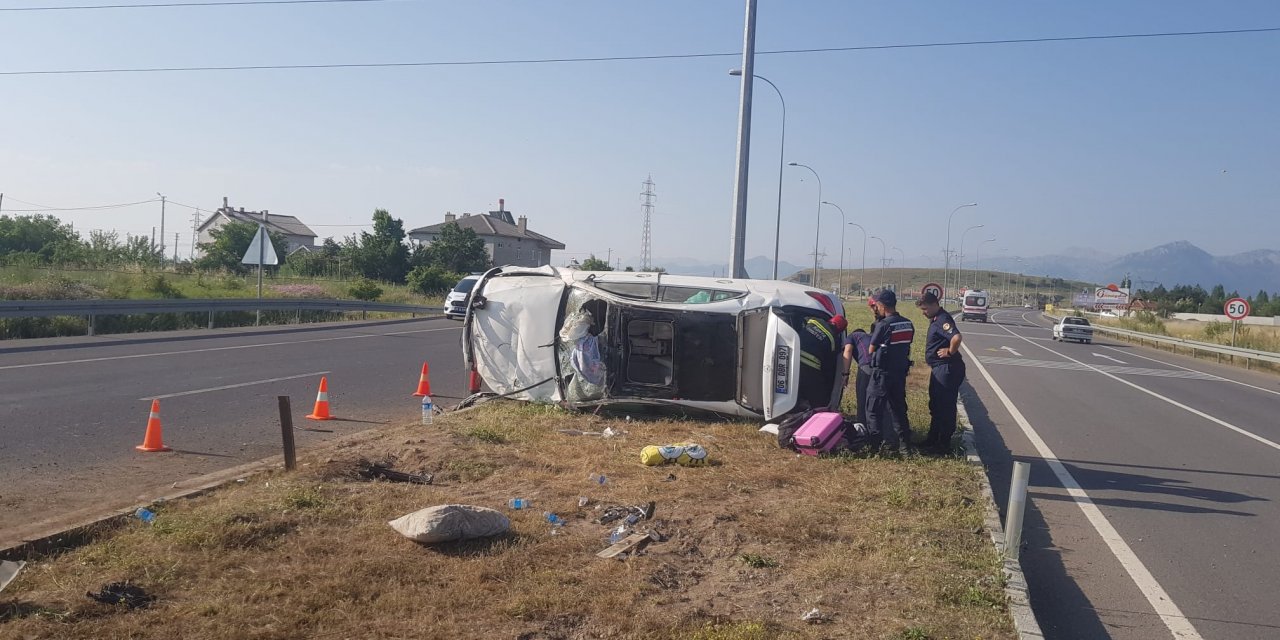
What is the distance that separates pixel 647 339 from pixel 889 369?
2.73 m

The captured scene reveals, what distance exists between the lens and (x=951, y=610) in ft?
15.8

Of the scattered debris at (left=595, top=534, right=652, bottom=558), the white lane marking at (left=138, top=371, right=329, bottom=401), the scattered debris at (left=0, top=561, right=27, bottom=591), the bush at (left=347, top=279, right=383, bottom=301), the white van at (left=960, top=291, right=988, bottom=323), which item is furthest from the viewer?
the white van at (left=960, top=291, right=988, bottom=323)

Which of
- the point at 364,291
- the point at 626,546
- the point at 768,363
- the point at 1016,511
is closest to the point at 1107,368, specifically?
the point at 768,363

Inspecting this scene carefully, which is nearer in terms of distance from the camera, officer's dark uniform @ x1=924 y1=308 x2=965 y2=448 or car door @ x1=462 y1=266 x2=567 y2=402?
officer's dark uniform @ x1=924 y1=308 x2=965 y2=448

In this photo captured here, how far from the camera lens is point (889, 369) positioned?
898 cm

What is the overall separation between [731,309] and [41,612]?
6982 mm

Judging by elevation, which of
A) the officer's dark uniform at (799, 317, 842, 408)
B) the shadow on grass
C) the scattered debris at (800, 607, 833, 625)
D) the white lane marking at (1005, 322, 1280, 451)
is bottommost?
the white lane marking at (1005, 322, 1280, 451)

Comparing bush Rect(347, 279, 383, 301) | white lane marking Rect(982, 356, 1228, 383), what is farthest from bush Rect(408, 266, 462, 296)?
white lane marking Rect(982, 356, 1228, 383)

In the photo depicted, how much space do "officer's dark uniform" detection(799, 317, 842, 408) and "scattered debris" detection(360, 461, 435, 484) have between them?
423cm

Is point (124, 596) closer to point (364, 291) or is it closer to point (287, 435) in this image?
point (287, 435)

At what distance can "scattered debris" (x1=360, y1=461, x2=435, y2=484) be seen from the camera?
6992 millimetres

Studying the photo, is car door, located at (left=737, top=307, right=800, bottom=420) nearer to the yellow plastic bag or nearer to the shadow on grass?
the yellow plastic bag

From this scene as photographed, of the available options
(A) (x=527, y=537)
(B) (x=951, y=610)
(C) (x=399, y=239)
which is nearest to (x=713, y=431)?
(A) (x=527, y=537)

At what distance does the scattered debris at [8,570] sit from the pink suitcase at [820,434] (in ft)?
20.7
